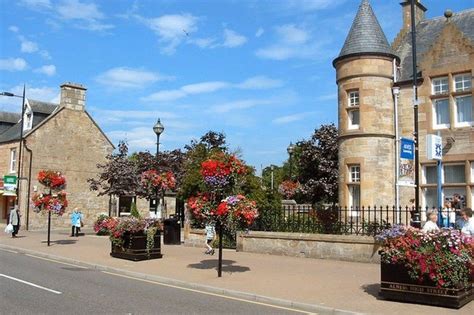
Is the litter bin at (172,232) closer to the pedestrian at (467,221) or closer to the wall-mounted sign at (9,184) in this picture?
the pedestrian at (467,221)

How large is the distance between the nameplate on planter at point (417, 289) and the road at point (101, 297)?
1.97m

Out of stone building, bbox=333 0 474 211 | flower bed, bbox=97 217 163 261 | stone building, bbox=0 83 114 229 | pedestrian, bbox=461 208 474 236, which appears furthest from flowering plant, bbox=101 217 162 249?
stone building, bbox=0 83 114 229

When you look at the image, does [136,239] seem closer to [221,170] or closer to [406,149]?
[221,170]

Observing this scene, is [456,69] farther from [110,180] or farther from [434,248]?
[110,180]

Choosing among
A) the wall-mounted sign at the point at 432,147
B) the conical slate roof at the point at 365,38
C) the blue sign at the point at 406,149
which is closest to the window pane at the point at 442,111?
the conical slate roof at the point at 365,38

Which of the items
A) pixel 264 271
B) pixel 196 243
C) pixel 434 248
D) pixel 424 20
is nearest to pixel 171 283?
pixel 264 271

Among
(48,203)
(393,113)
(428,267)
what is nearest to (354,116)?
(393,113)

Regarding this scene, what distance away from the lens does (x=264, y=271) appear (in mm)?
13195

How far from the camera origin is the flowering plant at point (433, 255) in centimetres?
885

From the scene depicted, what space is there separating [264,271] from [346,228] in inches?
164

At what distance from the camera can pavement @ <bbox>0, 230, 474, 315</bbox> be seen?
8977 millimetres

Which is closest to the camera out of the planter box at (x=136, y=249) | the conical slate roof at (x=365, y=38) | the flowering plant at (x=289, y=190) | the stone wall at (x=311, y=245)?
the stone wall at (x=311, y=245)

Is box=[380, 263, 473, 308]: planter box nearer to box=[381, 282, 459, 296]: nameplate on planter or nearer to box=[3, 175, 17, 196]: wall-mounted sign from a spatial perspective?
box=[381, 282, 459, 296]: nameplate on planter

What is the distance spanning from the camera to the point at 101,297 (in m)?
9.65
